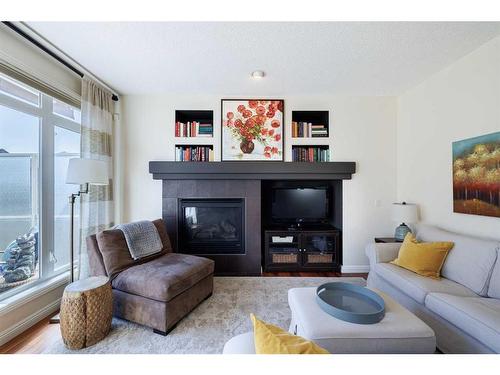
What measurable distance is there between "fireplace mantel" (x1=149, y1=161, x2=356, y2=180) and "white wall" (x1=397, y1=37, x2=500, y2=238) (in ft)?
2.67

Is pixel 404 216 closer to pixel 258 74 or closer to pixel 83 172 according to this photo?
pixel 258 74

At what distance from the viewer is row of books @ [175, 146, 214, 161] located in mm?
3189

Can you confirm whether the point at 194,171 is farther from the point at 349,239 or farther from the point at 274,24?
the point at 349,239

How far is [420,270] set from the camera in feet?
6.66

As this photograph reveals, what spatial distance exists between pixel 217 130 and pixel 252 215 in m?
1.35

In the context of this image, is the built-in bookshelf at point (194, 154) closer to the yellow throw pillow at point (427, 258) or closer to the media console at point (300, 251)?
the media console at point (300, 251)

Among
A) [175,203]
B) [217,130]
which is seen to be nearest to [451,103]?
[217,130]

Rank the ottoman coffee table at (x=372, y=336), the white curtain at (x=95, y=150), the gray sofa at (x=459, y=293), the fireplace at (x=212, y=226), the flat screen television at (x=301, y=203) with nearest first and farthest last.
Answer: the ottoman coffee table at (x=372, y=336), the gray sofa at (x=459, y=293), the white curtain at (x=95, y=150), the fireplace at (x=212, y=226), the flat screen television at (x=301, y=203)

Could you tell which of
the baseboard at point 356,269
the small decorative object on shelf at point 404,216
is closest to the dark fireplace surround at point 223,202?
the small decorative object on shelf at point 404,216

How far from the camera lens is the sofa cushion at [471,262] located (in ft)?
5.69

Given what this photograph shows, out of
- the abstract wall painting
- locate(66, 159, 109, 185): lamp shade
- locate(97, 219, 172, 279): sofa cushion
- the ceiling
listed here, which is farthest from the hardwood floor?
the abstract wall painting

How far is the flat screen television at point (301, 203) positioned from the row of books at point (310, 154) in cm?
46

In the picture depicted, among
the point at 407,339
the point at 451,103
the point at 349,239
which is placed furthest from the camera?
the point at 349,239

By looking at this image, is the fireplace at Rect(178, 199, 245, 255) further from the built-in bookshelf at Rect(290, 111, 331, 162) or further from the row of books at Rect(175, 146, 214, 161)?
the built-in bookshelf at Rect(290, 111, 331, 162)
